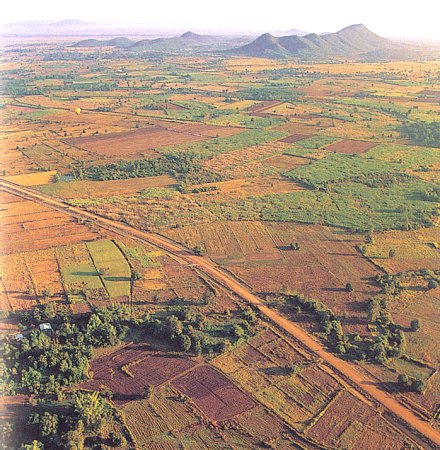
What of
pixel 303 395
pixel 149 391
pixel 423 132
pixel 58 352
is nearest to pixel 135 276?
pixel 58 352

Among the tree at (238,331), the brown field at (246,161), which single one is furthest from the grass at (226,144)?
the tree at (238,331)

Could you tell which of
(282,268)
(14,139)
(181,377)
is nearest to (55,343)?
(181,377)

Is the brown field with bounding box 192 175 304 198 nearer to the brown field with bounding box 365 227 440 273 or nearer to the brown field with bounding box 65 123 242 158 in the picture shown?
the brown field with bounding box 365 227 440 273

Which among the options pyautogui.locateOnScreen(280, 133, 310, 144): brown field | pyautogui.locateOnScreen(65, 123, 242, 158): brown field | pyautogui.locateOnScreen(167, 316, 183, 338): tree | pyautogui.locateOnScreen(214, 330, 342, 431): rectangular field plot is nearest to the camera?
pyautogui.locateOnScreen(214, 330, 342, 431): rectangular field plot

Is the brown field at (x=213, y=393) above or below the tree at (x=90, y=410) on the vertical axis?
below

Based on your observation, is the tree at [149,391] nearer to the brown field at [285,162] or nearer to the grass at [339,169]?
the grass at [339,169]

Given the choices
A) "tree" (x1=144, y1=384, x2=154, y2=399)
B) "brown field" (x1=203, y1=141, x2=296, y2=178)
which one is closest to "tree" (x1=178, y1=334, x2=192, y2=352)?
"tree" (x1=144, y1=384, x2=154, y2=399)

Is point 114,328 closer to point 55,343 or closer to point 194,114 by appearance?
point 55,343
